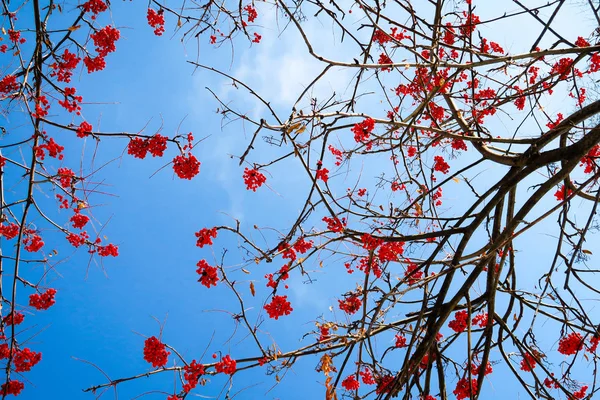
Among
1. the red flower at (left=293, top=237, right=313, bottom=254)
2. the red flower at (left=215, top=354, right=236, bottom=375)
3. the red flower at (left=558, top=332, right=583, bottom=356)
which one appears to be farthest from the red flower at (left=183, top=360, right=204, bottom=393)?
the red flower at (left=558, top=332, right=583, bottom=356)

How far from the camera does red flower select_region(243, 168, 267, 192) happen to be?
3484 millimetres

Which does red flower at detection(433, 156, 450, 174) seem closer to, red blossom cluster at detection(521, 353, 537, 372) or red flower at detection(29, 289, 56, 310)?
red blossom cluster at detection(521, 353, 537, 372)

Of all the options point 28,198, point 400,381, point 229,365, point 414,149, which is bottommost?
point 400,381

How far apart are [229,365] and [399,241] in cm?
162

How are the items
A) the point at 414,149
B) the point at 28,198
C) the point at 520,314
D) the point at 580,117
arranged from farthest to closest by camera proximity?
1. the point at 414,149
2. the point at 520,314
3. the point at 580,117
4. the point at 28,198

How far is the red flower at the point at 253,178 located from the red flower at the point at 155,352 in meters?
1.38

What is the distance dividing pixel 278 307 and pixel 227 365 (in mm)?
569

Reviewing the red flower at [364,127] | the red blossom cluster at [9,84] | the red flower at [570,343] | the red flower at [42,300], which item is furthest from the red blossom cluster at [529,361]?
the red blossom cluster at [9,84]

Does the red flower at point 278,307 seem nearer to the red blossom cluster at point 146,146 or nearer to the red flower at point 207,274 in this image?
the red flower at point 207,274

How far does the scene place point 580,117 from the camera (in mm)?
3400

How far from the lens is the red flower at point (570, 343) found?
3.98 m

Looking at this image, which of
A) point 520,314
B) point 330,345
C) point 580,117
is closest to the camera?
point 580,117

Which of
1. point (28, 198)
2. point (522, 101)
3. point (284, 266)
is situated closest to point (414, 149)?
point (522, 101)

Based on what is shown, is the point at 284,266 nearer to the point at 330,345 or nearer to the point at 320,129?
the point at 330,345
